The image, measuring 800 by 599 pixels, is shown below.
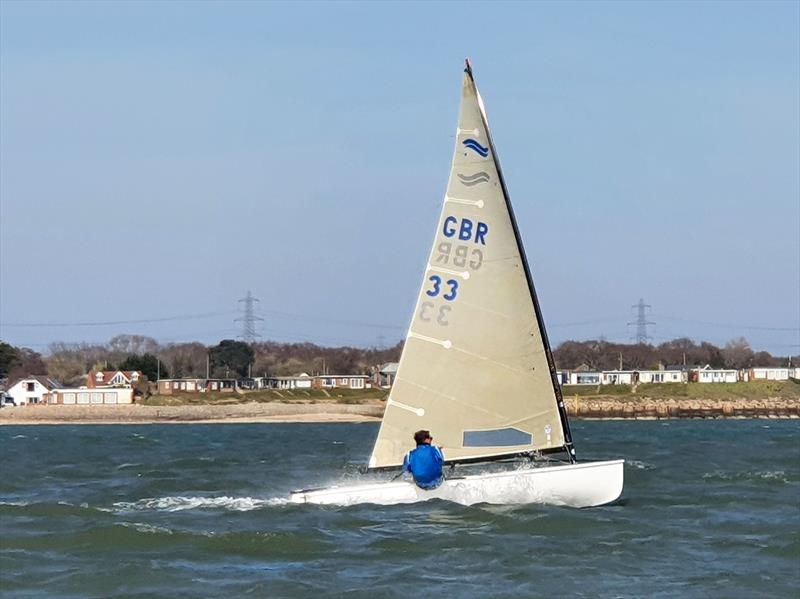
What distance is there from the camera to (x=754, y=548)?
1839 cm

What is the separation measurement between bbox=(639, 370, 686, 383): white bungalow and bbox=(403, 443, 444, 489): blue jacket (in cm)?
13329

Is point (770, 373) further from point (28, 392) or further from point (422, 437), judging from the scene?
point (422, 437)

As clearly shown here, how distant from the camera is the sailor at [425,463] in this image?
67.3ft

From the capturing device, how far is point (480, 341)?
2173cm

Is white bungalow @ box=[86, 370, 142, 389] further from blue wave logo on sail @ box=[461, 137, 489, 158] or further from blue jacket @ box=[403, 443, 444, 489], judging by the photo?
blue jacket @ box=[403, 443, 444, 489]

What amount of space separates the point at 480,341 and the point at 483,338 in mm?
69

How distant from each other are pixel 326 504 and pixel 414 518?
2130 millimetres

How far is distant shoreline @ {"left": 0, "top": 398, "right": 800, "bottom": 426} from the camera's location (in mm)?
120312

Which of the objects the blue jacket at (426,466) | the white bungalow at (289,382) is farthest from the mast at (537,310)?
the white bungalow at (289,382)

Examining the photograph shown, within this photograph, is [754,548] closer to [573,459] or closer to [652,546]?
[652,546]

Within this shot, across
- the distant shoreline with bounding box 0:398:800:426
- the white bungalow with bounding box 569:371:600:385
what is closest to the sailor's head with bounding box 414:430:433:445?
the distant shoreline with bounding box 0:398:800:426

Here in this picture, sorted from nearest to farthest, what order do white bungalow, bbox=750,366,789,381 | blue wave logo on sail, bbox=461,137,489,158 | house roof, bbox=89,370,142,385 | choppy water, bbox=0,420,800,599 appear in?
choppy water, bbox=0,420,800,599 < blue wave logo on sail, bbox=461,137,489,158 < house roof, bbox=89,370,142,385 < white bungalow, bbox=750,366,789,381

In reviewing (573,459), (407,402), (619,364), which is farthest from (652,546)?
(619,364)

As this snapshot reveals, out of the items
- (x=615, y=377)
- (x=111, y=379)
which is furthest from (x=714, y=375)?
(x=111, y=379)
